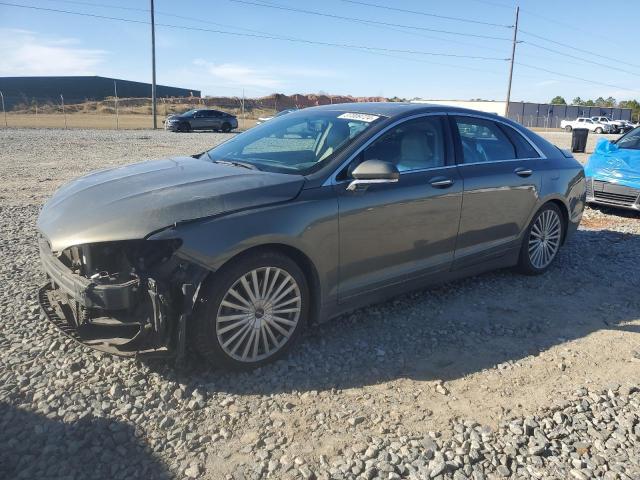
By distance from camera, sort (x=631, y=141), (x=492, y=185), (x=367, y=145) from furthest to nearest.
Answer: (x=631, y=141) → (x=492, y=185) → (x=367, y=145)

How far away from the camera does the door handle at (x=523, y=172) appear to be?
485 cm

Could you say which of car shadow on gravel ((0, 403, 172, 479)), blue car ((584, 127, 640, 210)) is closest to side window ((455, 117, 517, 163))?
car shadow on gravel ((0, 403, 172, 479))

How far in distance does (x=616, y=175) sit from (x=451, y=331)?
5.77 meters

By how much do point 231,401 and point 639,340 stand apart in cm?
316

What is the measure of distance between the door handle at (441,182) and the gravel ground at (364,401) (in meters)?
1.06

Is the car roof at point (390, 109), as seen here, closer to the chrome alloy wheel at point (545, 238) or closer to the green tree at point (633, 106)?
the chrome alloy wheel at point (545, 238)

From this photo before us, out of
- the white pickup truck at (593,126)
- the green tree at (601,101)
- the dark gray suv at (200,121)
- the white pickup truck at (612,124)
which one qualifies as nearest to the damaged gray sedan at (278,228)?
the dark gray suv at (200,121)

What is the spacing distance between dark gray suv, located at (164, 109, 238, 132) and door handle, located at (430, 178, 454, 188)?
27.1m

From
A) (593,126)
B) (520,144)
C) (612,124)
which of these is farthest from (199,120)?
(612,124)

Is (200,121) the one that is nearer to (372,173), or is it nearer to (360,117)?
(360,117)

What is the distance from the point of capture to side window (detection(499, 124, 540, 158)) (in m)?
5.03

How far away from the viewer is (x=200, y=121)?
2975 cm

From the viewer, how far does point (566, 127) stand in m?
52.4

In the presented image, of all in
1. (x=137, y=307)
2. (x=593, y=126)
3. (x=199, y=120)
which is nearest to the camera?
(x=137, y=307)
